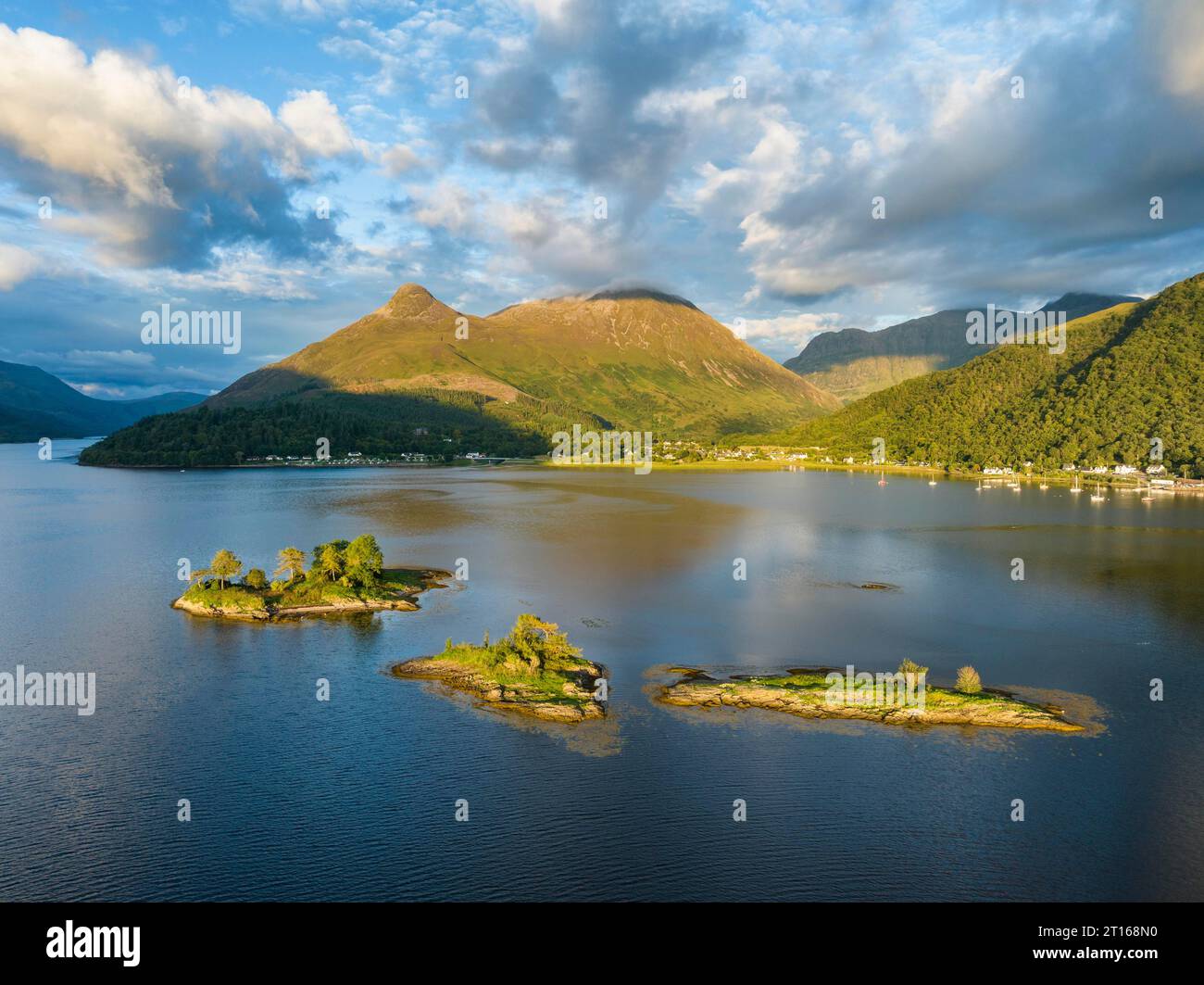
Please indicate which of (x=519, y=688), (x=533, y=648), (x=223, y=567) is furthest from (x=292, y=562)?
(x=519, y=688)

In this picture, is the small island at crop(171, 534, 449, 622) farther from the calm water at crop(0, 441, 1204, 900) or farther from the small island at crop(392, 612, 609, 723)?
the small island at crop(392, 612, 609, 723)

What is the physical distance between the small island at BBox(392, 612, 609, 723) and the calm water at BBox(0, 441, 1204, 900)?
171cm

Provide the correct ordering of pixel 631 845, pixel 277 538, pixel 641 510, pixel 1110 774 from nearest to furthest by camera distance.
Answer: pixel 631 845, pixel 1110 774, pixel 277 538, pixel 641 510

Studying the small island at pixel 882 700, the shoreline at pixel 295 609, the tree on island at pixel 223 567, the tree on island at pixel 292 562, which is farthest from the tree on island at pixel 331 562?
the small island at pixel 882 700

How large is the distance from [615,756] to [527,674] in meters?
11.5

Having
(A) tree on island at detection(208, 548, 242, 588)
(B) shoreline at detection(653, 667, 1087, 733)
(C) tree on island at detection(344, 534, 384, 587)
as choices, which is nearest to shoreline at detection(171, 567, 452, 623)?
(C) tree on island at detection(344, 534, 384, 587)

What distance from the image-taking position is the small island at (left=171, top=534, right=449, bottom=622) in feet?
205

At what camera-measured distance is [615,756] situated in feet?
117

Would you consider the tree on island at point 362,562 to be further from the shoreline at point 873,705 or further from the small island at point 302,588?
the shoreline at point 873,705
